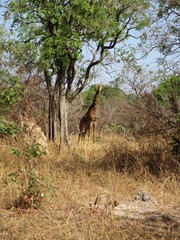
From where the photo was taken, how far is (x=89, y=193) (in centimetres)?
636

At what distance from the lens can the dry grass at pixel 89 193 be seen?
4.08 metres

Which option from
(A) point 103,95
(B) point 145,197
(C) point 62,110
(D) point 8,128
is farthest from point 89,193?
(A) point 103,95

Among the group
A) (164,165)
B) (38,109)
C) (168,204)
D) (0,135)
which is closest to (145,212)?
(168,204)

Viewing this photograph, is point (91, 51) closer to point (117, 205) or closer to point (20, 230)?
point (117, 205)

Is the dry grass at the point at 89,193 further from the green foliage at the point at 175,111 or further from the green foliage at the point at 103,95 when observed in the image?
the green foliage at the point at 103,95

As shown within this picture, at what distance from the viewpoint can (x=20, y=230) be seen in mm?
4340

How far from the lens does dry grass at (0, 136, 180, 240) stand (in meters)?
4.08

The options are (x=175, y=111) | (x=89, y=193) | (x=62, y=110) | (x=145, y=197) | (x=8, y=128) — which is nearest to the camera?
(x=145, y=197)

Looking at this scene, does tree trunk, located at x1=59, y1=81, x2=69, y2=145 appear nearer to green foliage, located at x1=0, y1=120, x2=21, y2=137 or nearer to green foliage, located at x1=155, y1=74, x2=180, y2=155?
green foliage, located at x1=0, y1=120, x2=21, y2=137

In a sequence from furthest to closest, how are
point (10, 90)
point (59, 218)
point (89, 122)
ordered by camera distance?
point (89, 122), point (10, 90), point (59, 218)

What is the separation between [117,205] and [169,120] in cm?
346

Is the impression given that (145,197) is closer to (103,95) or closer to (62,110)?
(62,110)

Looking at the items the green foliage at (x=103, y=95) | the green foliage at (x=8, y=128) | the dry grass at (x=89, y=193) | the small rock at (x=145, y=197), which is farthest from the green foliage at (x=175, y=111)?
the green foliage at (x=103, y=95)

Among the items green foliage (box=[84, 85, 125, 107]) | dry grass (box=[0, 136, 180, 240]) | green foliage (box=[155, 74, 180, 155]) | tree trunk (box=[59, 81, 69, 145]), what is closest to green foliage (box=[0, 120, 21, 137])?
dry grass (box=[0, 136, 180, 240])
